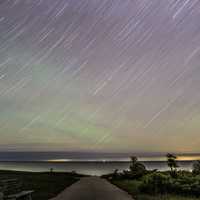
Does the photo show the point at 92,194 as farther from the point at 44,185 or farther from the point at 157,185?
the point at 44,185

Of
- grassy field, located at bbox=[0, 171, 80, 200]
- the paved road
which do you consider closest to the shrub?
the paved road

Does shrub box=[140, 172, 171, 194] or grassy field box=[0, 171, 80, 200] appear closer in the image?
grassy field box=[0, 171, 80, 200]

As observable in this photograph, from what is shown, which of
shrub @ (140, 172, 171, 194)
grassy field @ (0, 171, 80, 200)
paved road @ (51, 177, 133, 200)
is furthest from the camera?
→ shrub @ (140, 172, 171, 194)

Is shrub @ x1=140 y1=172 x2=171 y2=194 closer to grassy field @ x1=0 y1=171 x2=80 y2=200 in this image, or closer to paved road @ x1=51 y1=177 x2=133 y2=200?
paved road @ x1=51 y1=177 x2=133 y2=200

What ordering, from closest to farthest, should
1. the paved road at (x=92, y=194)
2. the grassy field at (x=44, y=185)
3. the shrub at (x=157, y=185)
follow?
the paved road at (x=92, y=194), the grassy field at (x=44, y=185), the shrub at (x=157, y=185)

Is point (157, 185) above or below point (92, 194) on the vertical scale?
above

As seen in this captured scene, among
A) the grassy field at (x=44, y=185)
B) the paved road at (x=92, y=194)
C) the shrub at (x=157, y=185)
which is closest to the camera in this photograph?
the paved road at (x=92, y=194)

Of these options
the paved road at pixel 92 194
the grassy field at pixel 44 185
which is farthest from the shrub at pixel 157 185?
the grassy field at pixel 44 185

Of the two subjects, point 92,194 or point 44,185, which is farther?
point 44,185

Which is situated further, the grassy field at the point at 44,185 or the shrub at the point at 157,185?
the shrub at the point at 157,185

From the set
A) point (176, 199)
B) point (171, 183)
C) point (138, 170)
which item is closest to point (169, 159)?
point (138, 170)

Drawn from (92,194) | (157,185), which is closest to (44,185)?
(92,194)

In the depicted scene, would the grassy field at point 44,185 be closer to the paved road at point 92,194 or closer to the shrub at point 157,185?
the paved road at point 92,194

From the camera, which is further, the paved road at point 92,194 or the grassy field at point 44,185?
the grassy field at point 44,185
